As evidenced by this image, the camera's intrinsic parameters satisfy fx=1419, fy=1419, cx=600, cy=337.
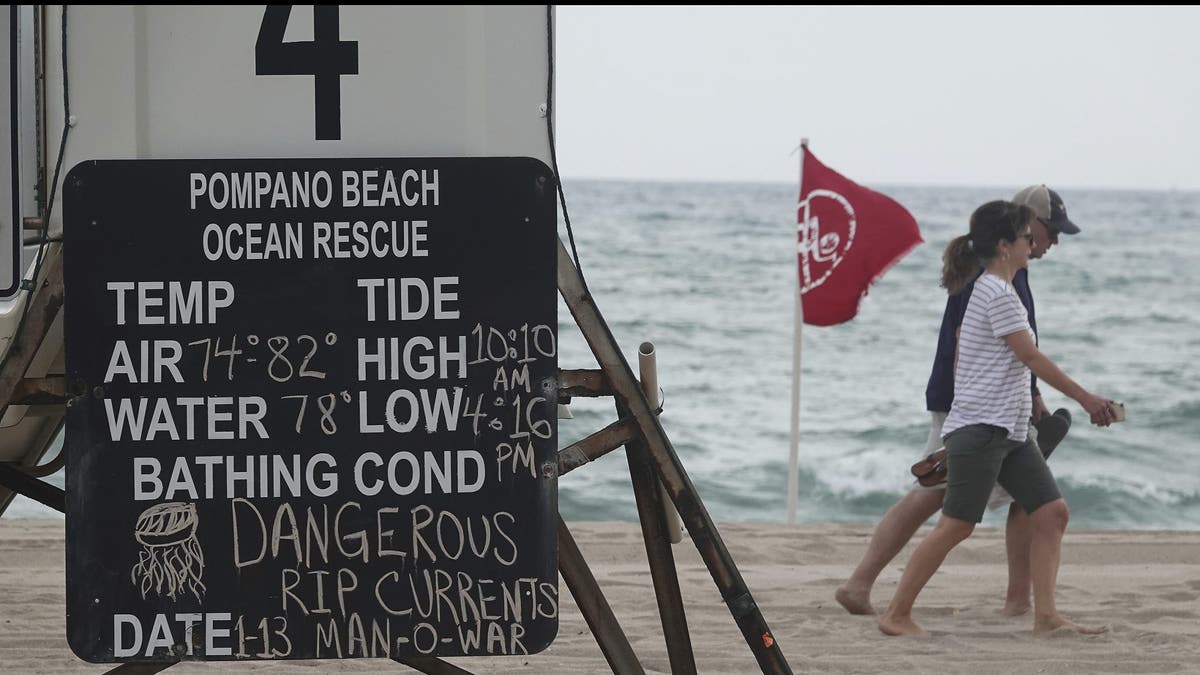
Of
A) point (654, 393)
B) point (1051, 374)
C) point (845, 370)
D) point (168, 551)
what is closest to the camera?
point (168, 551)

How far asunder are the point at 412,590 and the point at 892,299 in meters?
23.4

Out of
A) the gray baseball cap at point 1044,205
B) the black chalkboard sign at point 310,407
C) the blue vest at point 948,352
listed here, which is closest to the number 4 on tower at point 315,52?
the black chalkboard sign at point 310,407

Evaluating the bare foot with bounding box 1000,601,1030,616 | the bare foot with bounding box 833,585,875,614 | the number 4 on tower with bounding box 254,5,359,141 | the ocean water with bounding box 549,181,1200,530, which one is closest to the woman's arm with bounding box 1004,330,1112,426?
the bare foot with bounding box 1000,601,1030,616

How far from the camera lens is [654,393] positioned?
3232 mm

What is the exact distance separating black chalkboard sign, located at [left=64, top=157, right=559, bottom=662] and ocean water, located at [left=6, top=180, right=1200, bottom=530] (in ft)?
16.5

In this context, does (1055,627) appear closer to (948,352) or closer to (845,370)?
(948,352)

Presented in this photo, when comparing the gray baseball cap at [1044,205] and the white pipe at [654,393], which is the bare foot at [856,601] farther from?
the white pipe at [654,393]

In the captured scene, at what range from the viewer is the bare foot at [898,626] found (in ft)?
18.5

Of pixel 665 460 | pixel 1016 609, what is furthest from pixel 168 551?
pixel 1016 609

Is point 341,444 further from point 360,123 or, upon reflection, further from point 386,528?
point 360,123

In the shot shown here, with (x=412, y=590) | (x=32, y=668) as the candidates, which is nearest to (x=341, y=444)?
(x=412, y=590)

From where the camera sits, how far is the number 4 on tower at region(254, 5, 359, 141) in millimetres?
3035

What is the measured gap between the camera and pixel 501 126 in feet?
10.2

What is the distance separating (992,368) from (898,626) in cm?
109
